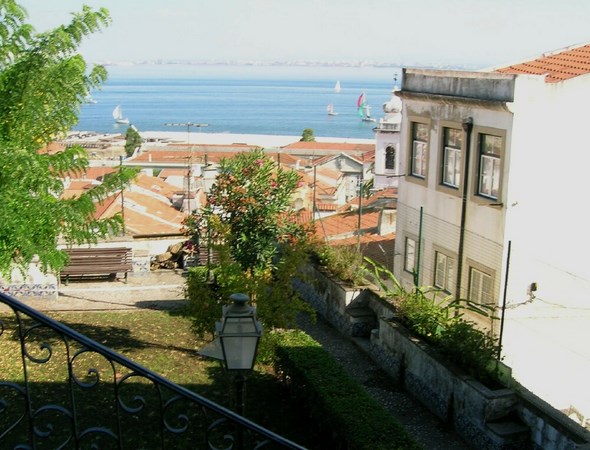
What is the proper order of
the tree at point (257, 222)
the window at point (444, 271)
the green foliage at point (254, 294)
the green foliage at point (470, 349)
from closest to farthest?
the green foliage at point (470, 349), the green foliage at point (254, 294), the tree at point (257, 222), the window at point (444, 271)

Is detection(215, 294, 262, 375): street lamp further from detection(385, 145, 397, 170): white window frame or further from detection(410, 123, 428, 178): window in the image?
detection(385, 145, 397, 170): white window frame

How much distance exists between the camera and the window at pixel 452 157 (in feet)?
55.7

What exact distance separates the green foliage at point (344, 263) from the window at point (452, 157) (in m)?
3.47

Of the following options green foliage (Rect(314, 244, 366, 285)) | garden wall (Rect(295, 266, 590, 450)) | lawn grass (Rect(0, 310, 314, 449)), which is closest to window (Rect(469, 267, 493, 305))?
green foliage (Rect(314, 244, 366, 285))

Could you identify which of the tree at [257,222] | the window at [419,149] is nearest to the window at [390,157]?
the window at [419,149]

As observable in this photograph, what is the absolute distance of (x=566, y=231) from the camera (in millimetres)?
16281

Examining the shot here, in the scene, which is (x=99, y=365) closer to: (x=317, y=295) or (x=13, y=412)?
(x=13, y=412)

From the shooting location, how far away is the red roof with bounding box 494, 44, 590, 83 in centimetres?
1623

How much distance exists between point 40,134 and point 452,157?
9847 mm

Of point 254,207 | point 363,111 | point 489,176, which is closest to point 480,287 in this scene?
point 489,176

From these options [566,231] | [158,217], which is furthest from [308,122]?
[566,231]

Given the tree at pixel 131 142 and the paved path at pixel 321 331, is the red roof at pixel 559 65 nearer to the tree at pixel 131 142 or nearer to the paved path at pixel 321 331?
the paved path at pixel 321 331

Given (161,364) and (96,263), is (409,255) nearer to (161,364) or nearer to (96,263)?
(96,263)

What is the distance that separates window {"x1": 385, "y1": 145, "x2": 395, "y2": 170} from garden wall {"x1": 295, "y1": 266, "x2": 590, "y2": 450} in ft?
81.5
